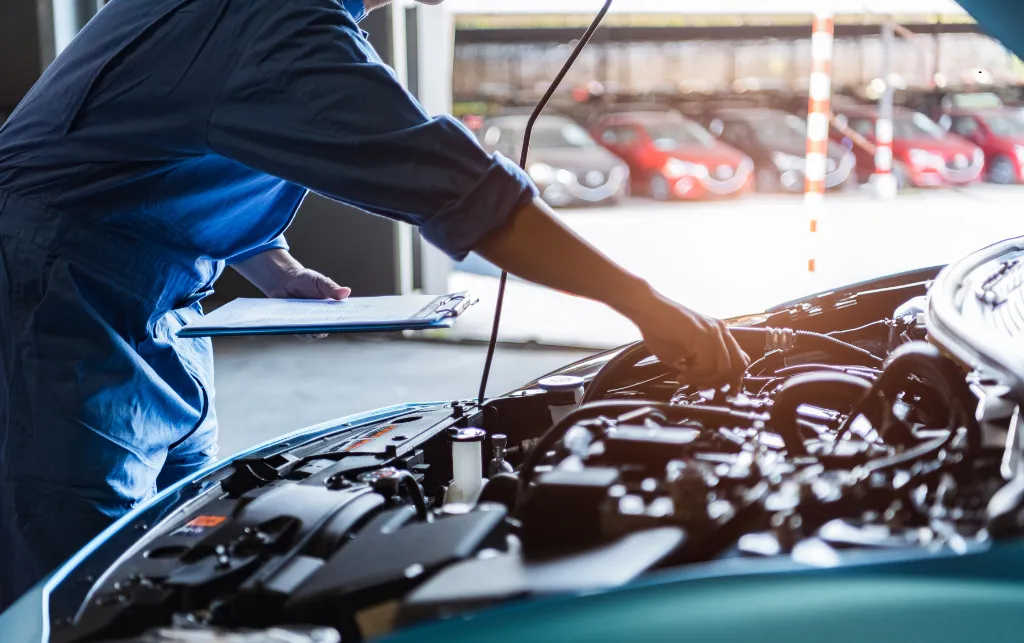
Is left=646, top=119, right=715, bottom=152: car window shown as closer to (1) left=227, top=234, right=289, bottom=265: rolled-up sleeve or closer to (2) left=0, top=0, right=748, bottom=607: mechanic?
(1) left=227, top=234, right=289, bottom=265: rolled-up sleeve

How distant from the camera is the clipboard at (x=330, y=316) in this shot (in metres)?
1.23

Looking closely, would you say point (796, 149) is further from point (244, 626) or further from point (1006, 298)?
point (244, 626)

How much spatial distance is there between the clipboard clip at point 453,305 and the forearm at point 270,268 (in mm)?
413

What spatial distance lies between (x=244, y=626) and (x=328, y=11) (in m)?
0.66

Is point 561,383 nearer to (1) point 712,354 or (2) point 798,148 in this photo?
(1) point 712,354

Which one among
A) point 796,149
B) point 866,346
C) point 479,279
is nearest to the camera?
point 866,346

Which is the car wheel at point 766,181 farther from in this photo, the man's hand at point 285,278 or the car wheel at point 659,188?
the man's hand at point 285,278

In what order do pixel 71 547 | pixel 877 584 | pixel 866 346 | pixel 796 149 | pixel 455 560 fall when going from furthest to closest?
pixel 796 149, pixel 866 346, pixel 71 547, pixel 455 560, pixel 877 584

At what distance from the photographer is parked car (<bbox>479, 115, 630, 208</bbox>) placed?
9484mm

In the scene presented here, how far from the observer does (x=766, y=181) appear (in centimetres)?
1097

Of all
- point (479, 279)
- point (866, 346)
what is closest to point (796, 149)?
point (479, 279)

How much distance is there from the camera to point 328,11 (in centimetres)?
113

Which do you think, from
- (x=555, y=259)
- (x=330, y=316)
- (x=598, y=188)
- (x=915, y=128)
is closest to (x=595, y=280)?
(x=555, y=259)

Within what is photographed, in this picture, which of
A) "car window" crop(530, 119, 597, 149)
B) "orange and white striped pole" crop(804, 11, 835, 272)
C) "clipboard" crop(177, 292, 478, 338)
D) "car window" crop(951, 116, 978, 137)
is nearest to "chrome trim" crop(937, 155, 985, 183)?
"car window" crop(951, 116, 978, 137)
